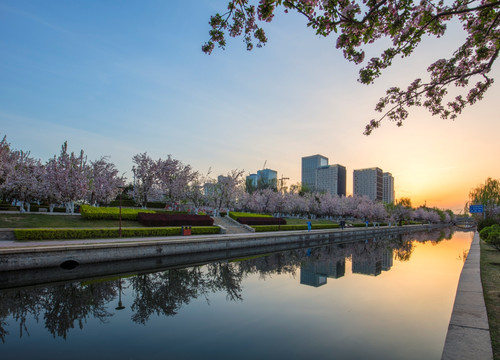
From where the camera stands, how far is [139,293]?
38.4ft

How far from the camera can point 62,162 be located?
2777cm

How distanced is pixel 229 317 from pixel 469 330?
651 centimetres

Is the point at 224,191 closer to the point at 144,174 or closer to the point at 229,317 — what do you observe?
the point at 144,174

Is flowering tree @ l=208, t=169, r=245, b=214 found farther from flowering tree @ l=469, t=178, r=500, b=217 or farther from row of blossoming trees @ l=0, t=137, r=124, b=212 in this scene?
flowering tree @ l=469, t=178, r=500, b=217

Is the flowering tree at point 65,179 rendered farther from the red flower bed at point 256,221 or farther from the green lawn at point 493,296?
the green lawn at point 493,296

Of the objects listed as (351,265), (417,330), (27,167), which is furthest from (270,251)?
(27,167)

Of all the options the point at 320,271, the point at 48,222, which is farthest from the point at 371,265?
the point at 48,222

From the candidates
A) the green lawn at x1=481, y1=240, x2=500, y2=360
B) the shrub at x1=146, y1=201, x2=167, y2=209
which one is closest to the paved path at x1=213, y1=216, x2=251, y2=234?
the shrub at x1=146, y1=201, x2=167, y2=209

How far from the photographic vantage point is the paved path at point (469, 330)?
202 inches

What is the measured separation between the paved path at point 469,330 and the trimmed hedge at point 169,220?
23700mm

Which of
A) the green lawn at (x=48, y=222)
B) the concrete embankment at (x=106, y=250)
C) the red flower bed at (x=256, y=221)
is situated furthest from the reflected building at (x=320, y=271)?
the green lawn at (x=48, y=222)

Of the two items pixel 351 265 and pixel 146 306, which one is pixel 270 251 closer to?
pixel 351 265

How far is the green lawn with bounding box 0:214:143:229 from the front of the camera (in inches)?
803

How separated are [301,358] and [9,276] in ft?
45.8
